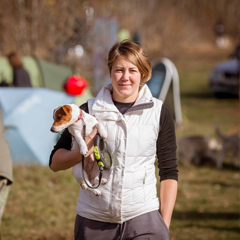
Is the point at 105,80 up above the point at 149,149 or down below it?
above

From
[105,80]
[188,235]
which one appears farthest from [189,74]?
[188,235]

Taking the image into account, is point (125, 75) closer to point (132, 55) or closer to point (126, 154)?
point (132, 55)

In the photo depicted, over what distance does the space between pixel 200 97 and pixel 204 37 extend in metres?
23.2

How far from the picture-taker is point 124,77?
271 cm

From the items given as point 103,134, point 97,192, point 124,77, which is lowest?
point 97,192

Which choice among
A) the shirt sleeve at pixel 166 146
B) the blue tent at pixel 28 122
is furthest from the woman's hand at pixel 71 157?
the blue tent at pixel 28 122

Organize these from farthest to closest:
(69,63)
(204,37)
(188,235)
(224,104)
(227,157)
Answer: (204,37), (224,104), (69,63), (227,157), (188,235)

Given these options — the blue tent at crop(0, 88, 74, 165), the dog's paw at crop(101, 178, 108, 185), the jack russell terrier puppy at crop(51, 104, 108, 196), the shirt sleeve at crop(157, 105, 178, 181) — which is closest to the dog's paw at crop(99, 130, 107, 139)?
the jack russell terrier puppy at crop(51, 104, 108, 196)

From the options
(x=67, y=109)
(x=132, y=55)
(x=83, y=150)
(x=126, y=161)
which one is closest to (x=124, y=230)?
(x=126, y=161)

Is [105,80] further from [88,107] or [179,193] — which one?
[88,107]

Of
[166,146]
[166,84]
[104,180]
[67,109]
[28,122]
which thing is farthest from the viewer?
[166,84]

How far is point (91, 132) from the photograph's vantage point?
8.60 feet

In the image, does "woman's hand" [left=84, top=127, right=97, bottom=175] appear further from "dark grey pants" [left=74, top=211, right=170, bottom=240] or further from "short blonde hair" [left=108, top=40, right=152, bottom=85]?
"short blonde hair" [left=108, top=40, right=152, bottom=85]

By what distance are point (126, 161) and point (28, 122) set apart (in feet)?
21.2
